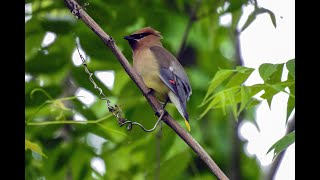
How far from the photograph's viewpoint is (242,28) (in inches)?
114

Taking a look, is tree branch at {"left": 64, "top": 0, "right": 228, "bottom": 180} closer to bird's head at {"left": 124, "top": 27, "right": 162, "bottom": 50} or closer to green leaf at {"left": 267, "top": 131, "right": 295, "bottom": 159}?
green leaf at {"left": 267, "top": 131, "right": 295, "bottom": 159}

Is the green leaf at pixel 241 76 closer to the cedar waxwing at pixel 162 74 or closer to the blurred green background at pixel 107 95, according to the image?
the cedar waxwing at pixel 162 74

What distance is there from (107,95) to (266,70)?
90 cm

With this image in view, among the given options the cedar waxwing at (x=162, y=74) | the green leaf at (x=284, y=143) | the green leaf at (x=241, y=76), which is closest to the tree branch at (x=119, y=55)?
the green leaf at (x=284, y=143)

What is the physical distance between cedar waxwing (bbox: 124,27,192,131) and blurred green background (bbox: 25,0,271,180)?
189 millimetres

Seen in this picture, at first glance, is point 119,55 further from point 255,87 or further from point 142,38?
point 142,38

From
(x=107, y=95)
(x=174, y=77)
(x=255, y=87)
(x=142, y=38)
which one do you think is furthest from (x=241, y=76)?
(x=107, y=95)

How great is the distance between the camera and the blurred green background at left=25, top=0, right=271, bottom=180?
3092 mm

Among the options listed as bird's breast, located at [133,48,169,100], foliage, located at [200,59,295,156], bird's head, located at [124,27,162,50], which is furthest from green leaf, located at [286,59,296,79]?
bird's head, located at [124,27,162,50]

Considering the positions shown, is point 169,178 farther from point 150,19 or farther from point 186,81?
point 150,19

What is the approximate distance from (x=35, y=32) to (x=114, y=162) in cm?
81
